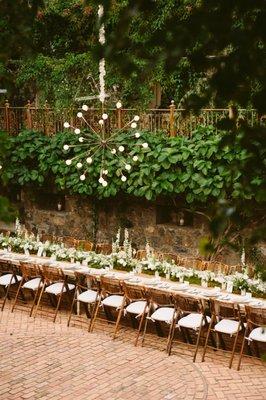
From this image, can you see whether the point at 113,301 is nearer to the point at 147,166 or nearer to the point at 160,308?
the point at 160,308

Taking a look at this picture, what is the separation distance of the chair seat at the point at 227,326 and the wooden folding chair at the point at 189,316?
0.23 meters

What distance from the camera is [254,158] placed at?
219cm

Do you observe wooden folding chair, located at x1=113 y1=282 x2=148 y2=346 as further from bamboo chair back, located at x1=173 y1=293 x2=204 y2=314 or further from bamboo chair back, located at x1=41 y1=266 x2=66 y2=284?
bamboo chair back, located at x1=41 y1=266 x2=66 y2=284

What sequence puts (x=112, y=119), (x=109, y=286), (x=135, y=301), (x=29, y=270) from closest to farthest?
(x=135, y=301) → (x=109, y=286) → (x=29, y=270) → (x=112, y=119)

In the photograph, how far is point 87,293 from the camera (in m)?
10.3

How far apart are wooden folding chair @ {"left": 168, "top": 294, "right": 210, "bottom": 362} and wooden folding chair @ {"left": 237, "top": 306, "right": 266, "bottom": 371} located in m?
0.63

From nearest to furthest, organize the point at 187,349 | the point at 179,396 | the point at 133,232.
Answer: the point at 179,396
the point at 187,349
the point at 133,232

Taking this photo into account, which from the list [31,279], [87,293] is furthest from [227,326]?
[31,279]

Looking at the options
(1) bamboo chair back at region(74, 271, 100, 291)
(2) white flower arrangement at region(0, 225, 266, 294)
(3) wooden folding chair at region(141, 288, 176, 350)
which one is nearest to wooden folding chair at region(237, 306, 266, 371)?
(2) white flower arrangement at region(0, 225, 266, 294)

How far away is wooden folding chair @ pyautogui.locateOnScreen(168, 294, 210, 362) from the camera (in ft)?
28.9

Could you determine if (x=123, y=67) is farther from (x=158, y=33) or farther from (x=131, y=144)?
(x=131, y=144)

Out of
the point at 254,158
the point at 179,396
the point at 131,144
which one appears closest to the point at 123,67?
the point at 254,158

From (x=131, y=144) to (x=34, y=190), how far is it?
3782mm

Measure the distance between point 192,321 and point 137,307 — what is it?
1016mm
